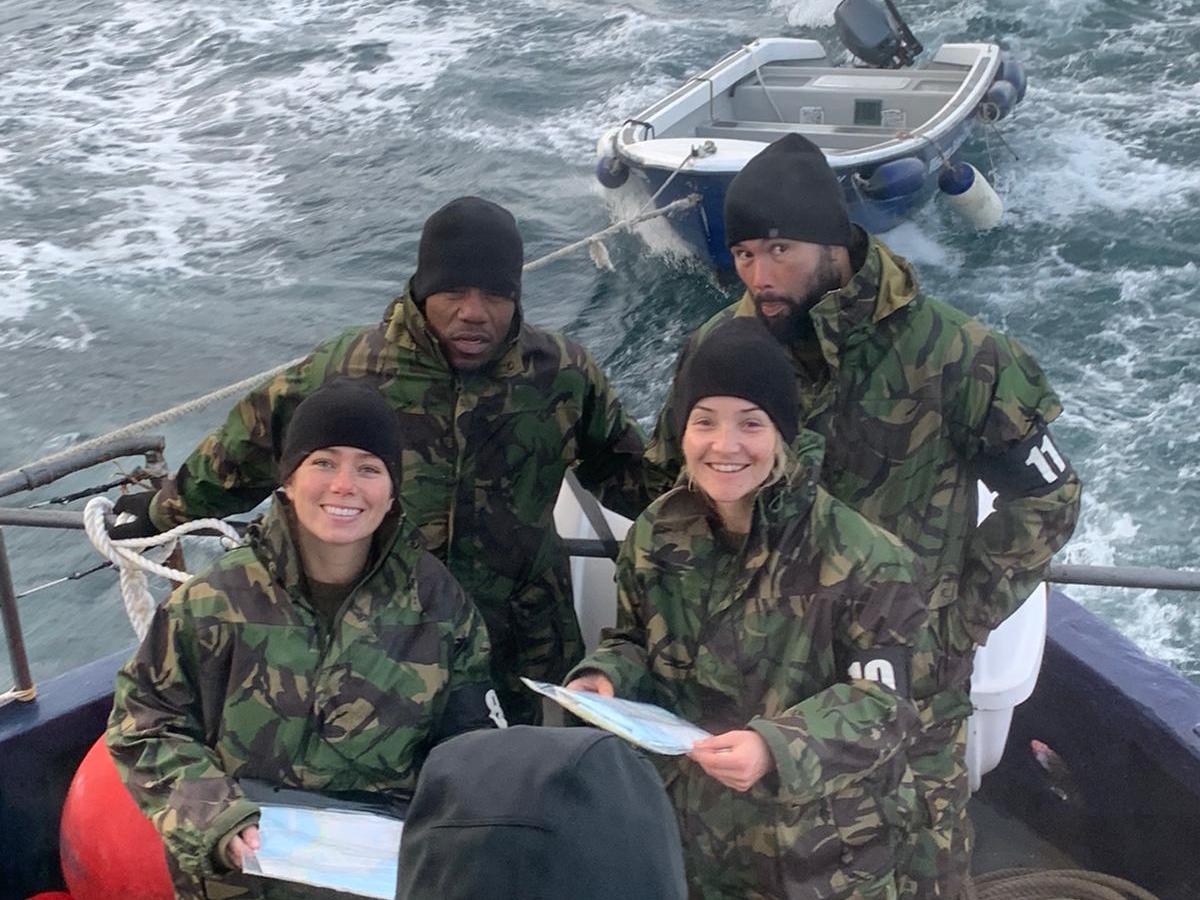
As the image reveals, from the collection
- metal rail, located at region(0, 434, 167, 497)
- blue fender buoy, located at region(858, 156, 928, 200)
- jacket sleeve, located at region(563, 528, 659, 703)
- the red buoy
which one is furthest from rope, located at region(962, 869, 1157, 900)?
blue fender buoy, located at region(858, 156, 928, 200)

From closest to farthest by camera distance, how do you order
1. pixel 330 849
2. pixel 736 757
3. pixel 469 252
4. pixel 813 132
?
1. pixel 736 757
2. pixel 330 849
3. pixel 469 252
4. pixel 813 132

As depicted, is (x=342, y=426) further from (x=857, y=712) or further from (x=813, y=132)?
(x=813, y=132)

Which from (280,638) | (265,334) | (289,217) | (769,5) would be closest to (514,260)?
(280,638)

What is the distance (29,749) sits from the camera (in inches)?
133

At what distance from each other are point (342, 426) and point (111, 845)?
50.1 inches

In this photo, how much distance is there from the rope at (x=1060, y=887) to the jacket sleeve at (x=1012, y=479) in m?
0.75

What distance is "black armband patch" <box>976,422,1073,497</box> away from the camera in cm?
282

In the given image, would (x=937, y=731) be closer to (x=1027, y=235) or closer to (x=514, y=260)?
(x=514, y=260)

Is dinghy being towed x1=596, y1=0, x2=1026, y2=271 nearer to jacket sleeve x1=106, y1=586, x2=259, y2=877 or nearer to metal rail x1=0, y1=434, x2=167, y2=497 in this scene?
metal rail x1=0, y1=434, x2=167, y2=497

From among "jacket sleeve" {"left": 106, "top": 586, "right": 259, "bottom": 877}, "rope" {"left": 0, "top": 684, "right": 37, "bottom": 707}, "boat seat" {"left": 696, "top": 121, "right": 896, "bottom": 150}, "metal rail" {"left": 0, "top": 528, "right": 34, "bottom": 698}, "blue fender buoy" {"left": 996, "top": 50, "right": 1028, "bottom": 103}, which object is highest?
"jacket sleeve" {"left": 106, "top": 586, "right": 259, "bottom": 877}

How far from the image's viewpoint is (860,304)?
277cm

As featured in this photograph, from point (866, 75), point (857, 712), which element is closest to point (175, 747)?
point (857, 712)

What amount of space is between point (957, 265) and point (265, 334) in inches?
257

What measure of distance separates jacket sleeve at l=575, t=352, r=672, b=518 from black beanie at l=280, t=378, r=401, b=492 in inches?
28.7
